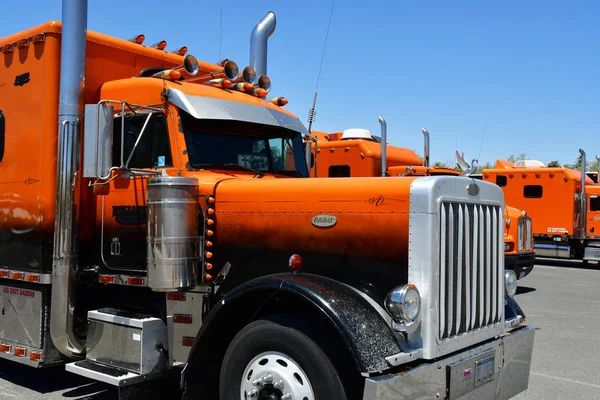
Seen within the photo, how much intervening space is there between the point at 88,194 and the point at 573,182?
1688cm

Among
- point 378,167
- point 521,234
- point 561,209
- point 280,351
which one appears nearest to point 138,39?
point 280,351

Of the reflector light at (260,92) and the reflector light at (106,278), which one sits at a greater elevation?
the reflector light at (260,92)

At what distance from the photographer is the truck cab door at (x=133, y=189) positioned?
16.3ft

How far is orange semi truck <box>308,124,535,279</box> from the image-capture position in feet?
38.0

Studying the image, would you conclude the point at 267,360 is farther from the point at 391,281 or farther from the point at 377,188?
the point at 377,188

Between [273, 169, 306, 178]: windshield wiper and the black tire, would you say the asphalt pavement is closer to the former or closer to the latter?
the black tire

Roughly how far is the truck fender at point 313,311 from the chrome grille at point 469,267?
495 mm

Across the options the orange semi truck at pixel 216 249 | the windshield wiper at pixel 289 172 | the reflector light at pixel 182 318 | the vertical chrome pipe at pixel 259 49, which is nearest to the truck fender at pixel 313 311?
the orange semi truck at pixel 216 249

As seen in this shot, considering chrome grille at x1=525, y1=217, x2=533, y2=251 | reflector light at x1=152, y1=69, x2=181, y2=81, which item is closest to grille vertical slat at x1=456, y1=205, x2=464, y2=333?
reflector light at x1=152, y1=69, x2=181, y2=81

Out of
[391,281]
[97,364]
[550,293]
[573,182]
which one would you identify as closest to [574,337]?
→ [550,293]

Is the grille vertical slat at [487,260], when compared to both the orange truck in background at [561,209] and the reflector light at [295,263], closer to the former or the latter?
the reflector light at [295,263]

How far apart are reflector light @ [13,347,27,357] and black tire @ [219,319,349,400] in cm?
241

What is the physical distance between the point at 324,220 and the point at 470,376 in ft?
4.51

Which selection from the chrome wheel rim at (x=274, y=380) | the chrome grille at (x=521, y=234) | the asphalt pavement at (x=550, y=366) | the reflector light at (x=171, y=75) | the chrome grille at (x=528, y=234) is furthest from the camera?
the chrome grille at (x=528, y=234)
